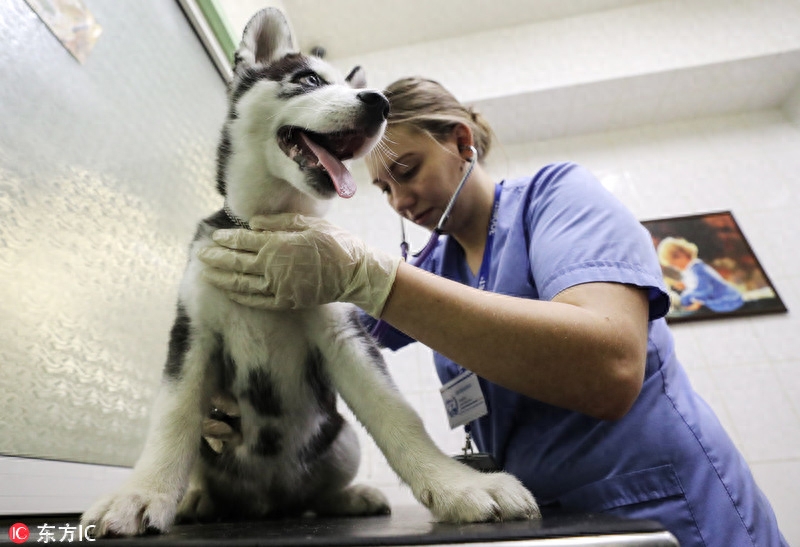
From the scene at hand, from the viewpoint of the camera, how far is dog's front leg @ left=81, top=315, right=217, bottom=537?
626 millimetres

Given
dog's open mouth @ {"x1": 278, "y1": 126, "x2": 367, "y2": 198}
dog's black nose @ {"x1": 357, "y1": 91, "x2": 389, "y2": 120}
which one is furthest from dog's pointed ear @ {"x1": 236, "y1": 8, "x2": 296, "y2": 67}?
dog's black nose @ {"x1": 357, "y1": 91, "x2": 389, "y2": 120}

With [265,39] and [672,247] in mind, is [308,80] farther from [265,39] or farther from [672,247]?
[672,247]

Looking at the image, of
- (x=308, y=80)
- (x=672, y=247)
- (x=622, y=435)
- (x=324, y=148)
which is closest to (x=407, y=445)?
(x=622, y=435)

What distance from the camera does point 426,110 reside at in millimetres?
1453

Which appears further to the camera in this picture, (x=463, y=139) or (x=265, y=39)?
(x=463, y=139)

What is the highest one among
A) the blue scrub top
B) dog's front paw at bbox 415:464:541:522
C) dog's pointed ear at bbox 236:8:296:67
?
dog's pointed ear at bbox 236:8:296:67

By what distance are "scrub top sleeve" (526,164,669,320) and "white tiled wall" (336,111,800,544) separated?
1792mm

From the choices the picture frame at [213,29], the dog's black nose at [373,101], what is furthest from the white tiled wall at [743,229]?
the dog's black nose at [373,101]

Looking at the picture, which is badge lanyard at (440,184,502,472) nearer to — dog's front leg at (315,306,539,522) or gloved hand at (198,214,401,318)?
dog's front leg at (315,306,539,522)

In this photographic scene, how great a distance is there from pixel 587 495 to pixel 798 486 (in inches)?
92.2

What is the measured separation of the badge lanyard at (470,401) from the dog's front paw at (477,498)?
0.29 m

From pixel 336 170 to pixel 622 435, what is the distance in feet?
2.84

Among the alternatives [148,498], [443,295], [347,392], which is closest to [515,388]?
[443,295]

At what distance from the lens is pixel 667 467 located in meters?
0.88
